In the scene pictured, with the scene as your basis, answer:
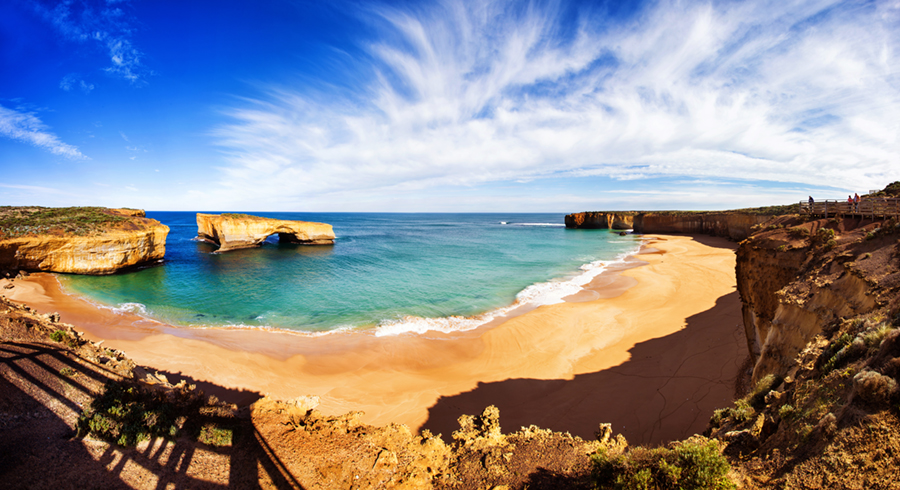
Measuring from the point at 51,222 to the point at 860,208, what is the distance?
44.3 m

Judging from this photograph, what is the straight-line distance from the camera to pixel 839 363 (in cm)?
432

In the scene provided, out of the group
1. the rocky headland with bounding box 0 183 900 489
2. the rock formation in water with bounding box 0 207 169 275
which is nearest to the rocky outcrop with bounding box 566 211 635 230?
the rocky headland with bounding box 0 183 900 489

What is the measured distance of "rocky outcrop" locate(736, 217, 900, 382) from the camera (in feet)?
19.4

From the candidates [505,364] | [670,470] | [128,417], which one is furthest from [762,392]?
[128,417]

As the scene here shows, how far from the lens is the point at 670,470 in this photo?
366 centimetres

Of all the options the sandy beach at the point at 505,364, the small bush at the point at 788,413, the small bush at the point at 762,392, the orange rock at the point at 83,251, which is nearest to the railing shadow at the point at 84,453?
the sandy beach at the point at 505,364

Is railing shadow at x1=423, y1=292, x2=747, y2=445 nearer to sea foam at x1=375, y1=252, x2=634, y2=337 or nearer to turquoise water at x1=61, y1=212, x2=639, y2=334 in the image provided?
sea foam at x1=375, y1=252, x2=634, y2=337

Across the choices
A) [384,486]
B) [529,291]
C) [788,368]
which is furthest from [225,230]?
[788,368]

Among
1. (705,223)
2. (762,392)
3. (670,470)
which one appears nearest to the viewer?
(670,470)

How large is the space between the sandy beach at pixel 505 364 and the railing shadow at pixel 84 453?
355 centimetres

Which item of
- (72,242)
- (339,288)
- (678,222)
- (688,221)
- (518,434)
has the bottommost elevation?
(339,288)

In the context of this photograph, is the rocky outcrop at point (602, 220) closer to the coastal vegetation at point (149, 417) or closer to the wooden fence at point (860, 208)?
the wooden fence at point (860, 208)

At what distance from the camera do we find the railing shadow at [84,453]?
4.32m

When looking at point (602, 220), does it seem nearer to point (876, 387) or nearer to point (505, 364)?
point (505, 364)
